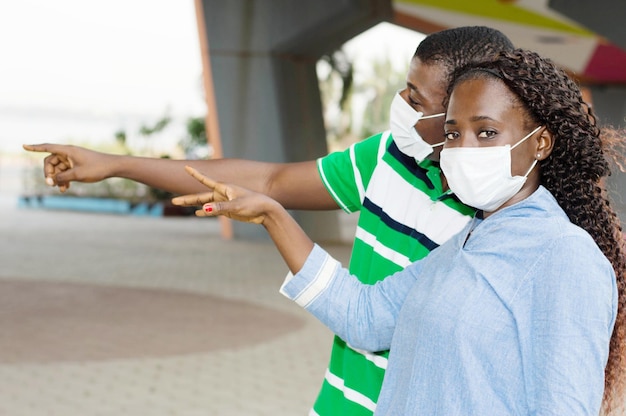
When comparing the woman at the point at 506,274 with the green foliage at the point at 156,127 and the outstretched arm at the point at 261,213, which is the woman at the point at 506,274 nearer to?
the outstretched arm at the point at 261,213

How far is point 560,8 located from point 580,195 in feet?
41.2

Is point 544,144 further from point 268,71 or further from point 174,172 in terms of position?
point 268,71

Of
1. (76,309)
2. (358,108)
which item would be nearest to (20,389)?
(76,309)

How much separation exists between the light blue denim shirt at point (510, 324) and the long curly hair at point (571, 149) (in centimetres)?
8

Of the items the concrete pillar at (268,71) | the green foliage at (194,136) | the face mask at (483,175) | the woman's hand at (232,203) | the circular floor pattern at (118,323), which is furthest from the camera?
the green foliage at (194,136)

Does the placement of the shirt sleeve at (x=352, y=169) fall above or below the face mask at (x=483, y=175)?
below

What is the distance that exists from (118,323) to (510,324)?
6.61 m

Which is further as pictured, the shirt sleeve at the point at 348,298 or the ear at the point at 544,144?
the shirt sleeve at the point at 348,298

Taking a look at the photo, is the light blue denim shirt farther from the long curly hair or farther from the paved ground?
the paved ground

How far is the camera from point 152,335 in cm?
735

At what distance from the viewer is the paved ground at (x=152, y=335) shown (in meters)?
5.59

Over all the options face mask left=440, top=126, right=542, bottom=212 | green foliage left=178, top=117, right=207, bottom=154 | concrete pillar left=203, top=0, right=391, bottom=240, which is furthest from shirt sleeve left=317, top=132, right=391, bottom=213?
green foliage left=178, top=117, right=207, bottom=154

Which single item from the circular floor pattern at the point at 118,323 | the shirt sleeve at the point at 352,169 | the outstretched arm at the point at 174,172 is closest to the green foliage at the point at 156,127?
the circular floor pattern at the point at 118,323

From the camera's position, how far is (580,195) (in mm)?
1707
